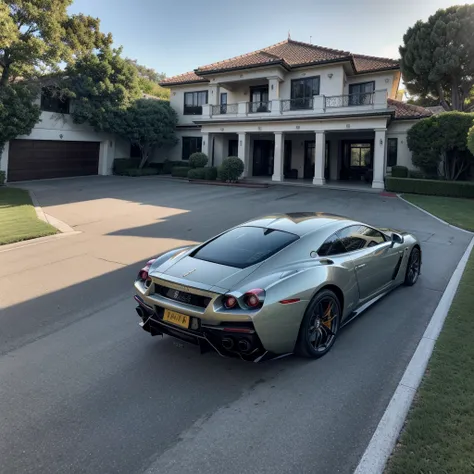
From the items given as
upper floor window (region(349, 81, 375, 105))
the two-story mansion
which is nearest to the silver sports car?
the two-story mansion

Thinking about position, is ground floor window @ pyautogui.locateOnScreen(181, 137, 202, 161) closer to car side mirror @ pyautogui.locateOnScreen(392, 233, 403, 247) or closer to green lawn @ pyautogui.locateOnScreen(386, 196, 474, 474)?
car side mirror @ pyautogui.locateOnScreen(392, 233, 403, 247)

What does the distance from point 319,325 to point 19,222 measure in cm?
1034

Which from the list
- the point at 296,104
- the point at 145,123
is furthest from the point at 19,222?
the point at 296,104

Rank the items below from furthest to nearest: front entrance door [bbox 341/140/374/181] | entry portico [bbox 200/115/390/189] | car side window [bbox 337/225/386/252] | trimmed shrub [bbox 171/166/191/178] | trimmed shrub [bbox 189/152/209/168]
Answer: front entrance door [bbox 341/140/374/181] → trimmed shrub [bbox 171/166/191/178] → trimmed shrub [bbox 189/152/209/168] → entry portico [bbox 200/115/390/189] → car side window [bbox 337/225/386/252]

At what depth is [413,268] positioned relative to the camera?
264 inches

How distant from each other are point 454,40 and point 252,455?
32.2 meters

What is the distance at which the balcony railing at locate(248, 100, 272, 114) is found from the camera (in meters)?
26.8

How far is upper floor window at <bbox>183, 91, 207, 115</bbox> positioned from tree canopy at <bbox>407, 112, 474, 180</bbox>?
16.9 meters

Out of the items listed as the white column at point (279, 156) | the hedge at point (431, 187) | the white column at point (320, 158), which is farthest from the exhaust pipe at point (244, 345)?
the white column at point (279, 156)

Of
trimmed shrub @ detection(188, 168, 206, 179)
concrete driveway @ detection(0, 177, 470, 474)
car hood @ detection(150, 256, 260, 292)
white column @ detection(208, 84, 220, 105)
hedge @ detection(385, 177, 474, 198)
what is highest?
white column @ detection(208, 84, 220, 105)

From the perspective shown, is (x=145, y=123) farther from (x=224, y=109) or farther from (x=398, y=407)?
(x=398, y=407)

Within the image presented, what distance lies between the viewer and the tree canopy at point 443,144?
20.8m

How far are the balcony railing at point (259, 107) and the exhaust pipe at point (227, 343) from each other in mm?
25053

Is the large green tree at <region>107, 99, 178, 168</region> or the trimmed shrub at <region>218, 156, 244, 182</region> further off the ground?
the large green tree at <region>107, 99, 178, 168</region>
